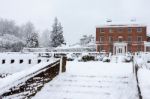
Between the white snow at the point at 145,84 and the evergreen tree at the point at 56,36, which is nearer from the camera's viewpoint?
the white snow at the point at 145,84

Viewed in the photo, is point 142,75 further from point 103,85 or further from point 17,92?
point 17,92

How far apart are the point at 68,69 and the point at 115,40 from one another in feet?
158

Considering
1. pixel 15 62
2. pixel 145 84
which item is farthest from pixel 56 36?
pixel 145 84

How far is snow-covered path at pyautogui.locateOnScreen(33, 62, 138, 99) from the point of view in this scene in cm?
1184

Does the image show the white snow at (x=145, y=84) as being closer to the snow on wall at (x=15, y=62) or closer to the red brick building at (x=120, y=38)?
the snow on wall at (x=15, y=62)

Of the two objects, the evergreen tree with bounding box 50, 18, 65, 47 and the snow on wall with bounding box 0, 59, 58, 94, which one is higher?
the evergreen tree with bounding box 50, 18, 65, 47

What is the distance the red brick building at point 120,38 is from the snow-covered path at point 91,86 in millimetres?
47114

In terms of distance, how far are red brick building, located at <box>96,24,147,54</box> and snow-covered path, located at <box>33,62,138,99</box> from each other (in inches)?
1855

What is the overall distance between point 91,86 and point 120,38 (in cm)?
5148

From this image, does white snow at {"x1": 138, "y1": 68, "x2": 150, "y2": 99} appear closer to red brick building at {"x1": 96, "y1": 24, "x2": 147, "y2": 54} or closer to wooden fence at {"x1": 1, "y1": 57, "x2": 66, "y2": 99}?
wooden fence at {"x1": 1, "y1": 57, "x2": 66, "y2": 99}

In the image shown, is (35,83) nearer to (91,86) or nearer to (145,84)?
(91,86)

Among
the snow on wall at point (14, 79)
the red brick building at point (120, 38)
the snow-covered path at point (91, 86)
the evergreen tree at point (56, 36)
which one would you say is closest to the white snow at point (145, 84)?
the snow-covered path at point (91, 86)

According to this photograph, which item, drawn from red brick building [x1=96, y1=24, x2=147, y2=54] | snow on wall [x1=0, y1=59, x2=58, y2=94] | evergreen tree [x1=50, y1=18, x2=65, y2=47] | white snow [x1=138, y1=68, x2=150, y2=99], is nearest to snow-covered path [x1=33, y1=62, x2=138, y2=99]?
white snow [x1=138, y1=68, x2=150, y2=99]

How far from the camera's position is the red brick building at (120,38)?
6216 centimetres
